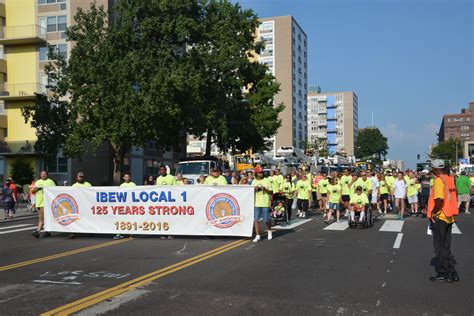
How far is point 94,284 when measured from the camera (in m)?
7.55

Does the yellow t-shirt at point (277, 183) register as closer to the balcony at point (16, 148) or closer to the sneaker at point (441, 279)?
the sneaker at point (441, 279)

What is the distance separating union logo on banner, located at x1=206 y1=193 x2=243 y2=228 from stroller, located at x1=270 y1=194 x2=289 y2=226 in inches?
119

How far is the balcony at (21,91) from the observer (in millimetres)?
44094

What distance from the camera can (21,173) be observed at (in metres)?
39.2

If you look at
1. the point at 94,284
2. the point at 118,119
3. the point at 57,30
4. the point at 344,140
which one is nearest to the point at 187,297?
the point at 94,284

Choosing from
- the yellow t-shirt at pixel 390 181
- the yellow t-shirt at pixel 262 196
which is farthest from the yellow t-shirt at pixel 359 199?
the yellow t-shirt at pixel 390 181

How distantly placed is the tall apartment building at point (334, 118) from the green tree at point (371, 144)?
295 inches

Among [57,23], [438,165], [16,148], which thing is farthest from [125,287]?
[57,23]

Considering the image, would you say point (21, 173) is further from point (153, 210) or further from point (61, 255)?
point (61, 255)

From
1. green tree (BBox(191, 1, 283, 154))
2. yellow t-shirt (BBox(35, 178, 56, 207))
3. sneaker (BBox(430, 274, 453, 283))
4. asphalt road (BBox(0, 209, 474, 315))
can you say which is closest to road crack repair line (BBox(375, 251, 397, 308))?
asphalt road (BBox(0, 209, 474, 315))

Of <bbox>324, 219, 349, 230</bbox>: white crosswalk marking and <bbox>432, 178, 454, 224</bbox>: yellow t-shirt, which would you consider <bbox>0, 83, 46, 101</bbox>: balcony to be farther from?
<bbox>432, 178, 454, 224</bbox>: yellow t-shirt

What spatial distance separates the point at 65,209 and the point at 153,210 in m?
2.63

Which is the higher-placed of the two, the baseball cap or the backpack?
the baseball cap

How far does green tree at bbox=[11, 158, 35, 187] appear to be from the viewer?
1539 inches
